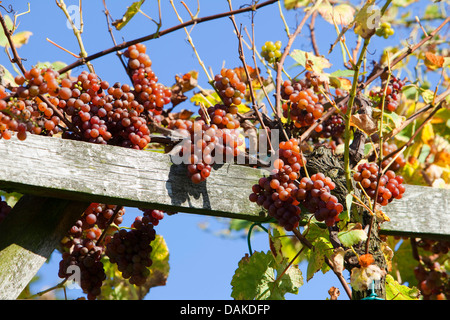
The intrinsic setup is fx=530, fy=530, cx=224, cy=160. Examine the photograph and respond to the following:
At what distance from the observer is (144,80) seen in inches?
51.6

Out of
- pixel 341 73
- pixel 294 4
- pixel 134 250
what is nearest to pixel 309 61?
pixel 341 73

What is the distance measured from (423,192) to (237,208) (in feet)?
1.80

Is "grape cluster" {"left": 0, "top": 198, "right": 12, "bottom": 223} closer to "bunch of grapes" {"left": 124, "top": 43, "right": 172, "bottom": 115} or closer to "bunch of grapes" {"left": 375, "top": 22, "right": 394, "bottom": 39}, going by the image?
"bunch of grapes" {"left": 124, "top": 43, "right": 172, "bottom": 115}

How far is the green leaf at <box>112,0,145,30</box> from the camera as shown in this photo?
4.15 feet

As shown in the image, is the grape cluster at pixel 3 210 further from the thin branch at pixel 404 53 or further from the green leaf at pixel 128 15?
the thin branch at pixel 404 53

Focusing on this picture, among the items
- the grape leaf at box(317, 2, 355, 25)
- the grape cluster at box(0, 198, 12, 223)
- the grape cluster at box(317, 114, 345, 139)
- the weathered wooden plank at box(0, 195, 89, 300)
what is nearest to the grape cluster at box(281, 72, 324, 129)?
the grape cluster at box(317, 114, 345, 139)

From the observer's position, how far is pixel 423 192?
144 cm

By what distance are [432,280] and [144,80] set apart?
139 centimetres

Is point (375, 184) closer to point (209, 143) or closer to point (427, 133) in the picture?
point (209, 143)

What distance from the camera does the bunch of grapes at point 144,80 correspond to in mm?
1306

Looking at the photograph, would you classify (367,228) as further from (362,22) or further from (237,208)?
(362,22)

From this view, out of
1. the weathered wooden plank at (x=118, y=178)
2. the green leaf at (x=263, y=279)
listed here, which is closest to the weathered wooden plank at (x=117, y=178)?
the weathered wooden plank at (x=118, y=178)

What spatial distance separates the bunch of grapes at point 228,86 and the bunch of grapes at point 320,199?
0.29 metres
